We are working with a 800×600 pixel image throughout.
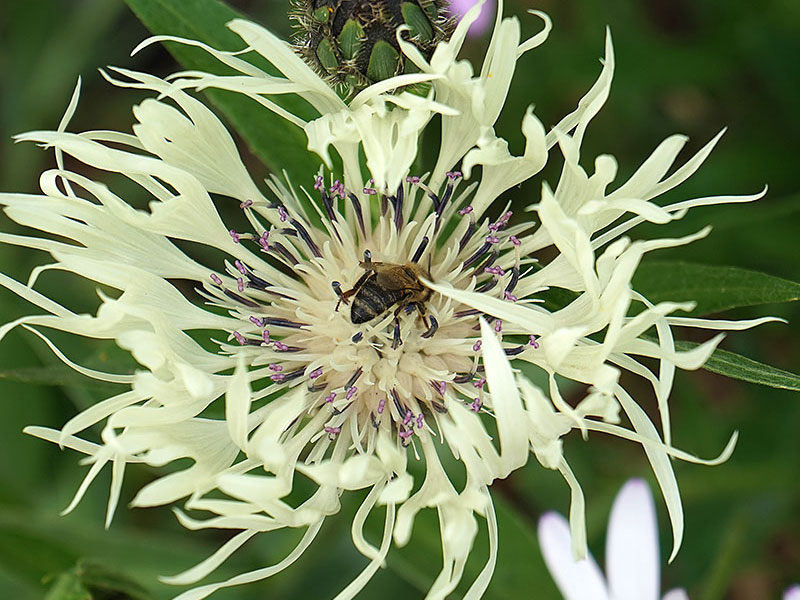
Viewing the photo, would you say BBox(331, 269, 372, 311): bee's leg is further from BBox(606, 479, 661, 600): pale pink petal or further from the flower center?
BBox(606, 479, 661, 600): pale pink petal

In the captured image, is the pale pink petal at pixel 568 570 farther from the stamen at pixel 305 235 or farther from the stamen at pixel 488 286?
the stamen at pixel 305 235

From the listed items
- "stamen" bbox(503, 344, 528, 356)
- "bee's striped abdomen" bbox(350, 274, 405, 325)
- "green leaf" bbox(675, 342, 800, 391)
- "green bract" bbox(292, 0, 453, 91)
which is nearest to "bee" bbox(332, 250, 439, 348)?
"bee's striped abdomen" bbox(350, 274, 405, 325)

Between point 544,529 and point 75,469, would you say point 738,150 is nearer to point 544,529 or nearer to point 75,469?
point 544,529

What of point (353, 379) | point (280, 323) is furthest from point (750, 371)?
point (280, 323)

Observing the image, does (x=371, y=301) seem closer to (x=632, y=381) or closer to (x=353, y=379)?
(x=353, y=379)

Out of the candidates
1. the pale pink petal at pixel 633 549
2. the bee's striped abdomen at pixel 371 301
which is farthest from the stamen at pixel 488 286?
the pale pink petal at pixel 633 549

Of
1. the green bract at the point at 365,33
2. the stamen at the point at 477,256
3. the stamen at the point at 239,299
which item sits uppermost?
the green bract at the point at 365,33
